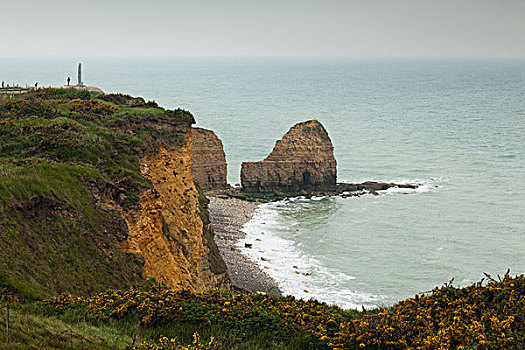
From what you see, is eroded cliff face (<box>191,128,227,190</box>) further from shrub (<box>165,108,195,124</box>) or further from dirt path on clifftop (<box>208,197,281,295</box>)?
shrub (<box>165,108,195,124</box>)

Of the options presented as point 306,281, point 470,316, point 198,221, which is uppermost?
point 470,316

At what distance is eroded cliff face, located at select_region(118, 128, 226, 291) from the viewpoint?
81.8ft

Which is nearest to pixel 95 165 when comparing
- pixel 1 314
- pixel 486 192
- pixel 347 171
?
pixel 1 314

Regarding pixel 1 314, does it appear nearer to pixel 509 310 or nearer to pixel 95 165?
pixel 509 310

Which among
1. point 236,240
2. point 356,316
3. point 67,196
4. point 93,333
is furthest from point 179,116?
point 93,333

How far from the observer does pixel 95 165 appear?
1032 inches

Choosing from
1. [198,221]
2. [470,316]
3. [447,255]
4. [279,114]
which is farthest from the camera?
[279,114]

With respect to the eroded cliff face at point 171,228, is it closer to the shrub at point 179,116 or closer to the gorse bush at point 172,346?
the shrub at point 179,116

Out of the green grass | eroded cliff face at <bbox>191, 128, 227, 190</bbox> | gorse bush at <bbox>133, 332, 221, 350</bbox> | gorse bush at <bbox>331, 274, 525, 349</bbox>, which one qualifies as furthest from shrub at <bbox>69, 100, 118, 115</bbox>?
eroded cliff face at <bbox>191, 128, 227, 190</bbox>

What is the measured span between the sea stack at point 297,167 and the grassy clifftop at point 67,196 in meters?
43.7

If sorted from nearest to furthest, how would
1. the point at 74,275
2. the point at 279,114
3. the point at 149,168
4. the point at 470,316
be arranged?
the point at 470,316 → the point at 74,275 → the point at 149,168 → the point at 279,114

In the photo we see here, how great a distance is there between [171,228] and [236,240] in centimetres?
2558

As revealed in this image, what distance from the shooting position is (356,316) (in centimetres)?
1587

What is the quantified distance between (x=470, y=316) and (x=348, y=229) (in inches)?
1931
